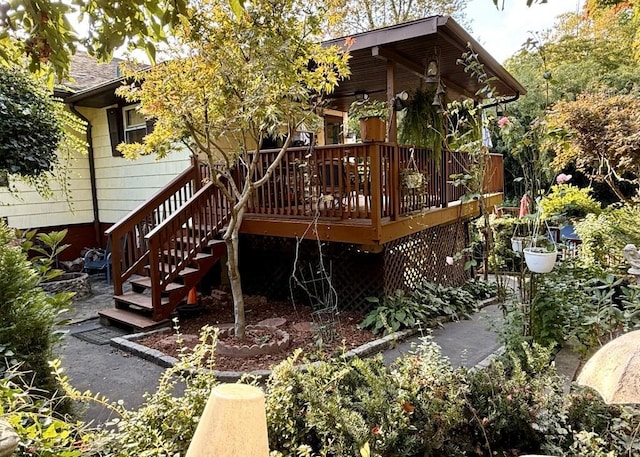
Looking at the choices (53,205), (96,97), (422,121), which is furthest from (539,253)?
(53,205)

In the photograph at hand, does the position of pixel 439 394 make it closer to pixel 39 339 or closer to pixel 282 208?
pixel 39 339

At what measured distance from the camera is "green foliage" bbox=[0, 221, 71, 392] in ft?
9.44

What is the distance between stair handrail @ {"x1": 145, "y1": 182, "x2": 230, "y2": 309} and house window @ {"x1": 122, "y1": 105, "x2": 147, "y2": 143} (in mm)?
3136

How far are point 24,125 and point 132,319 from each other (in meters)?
3.24

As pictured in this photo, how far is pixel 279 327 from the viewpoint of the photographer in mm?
6008


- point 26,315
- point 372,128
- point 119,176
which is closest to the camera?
point 26,315

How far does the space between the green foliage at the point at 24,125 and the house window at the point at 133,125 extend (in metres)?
2.05

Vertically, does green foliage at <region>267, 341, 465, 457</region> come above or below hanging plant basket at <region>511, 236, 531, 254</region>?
below

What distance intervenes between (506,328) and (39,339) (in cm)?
401

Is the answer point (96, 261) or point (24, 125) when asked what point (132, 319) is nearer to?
point (24, 125)

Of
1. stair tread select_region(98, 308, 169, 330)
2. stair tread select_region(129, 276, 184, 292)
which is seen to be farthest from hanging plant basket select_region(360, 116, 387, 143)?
stair tread select_region(98, 308, 169, 330)

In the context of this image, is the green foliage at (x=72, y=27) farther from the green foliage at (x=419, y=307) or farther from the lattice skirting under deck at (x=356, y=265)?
the lattice skirting under deck at (x=356, y=265)

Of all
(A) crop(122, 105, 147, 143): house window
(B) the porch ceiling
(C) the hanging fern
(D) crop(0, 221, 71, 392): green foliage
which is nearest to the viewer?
(D) crop(0, 221, 71, 392): green foliage

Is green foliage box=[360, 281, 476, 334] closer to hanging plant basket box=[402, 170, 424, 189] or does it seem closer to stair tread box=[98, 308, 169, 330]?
hanging plant basket box=[402, 170, 424, 189]
